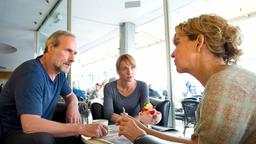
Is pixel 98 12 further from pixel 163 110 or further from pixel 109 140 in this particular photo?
pixel 109 140

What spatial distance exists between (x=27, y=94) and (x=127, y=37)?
4048 mm

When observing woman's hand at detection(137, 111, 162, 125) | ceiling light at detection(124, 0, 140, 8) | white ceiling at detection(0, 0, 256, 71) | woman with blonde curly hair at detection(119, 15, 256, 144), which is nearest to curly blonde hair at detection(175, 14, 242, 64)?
woman with blonde curly hair at detection(119, 15, 256, 144)

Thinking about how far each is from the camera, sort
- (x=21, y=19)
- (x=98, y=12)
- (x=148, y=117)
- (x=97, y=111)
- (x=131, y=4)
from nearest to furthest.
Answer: (x=148, y=117) → (x=97, y=111) → (x=131, y=4) → (x=98, y=12) → (x=21, y=19)

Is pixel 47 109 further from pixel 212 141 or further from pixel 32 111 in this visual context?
pixel 212 141

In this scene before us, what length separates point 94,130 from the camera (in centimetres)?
127

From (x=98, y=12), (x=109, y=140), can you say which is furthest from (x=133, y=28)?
(x=109, y=140)

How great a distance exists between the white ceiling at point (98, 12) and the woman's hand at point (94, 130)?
218 cm

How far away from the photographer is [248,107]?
2.40ft

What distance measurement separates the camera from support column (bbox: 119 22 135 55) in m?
5.21

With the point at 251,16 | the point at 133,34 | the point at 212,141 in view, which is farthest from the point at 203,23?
the point at 133,34

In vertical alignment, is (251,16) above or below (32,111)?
above

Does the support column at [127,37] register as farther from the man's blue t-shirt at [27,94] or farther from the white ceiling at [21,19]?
the man's blue t-shirt at [27,94]

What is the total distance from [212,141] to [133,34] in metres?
4.72

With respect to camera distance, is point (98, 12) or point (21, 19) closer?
point (98, 12)
